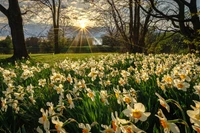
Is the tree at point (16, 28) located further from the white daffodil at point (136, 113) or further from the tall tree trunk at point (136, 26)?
the white daffodil at point (136, 113)

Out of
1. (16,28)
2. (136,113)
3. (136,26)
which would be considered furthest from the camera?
(136,26)

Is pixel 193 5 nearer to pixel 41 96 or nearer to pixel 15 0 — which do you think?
pixel 15 0

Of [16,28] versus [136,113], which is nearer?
[136,113]

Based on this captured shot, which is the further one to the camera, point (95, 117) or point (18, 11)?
point (18, 11)

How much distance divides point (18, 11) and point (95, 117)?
1173 centimetres

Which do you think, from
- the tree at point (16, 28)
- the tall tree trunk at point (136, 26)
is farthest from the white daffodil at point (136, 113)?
the tall tree trunk at point (136, 26)

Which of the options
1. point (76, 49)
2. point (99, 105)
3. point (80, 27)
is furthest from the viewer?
point (76, 49)

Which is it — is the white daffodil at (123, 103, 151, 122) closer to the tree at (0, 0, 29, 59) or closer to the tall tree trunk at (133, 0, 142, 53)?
the tree at (0, 0, 29, 59)

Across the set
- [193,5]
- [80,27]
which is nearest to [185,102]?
[193,5]

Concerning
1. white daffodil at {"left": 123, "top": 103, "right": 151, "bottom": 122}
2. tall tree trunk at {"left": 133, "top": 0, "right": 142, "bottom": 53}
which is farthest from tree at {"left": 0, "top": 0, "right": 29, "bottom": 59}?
white daffodil at {"left": 123, "top": 103, "right": 151, "bottom": 122}

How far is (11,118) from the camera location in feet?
8.93

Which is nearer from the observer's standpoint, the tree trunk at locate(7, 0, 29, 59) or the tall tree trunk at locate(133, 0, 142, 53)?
the tree trunk at locate(7, 0, 29, 59)

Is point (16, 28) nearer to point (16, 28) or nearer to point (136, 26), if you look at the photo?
point (16, 28)

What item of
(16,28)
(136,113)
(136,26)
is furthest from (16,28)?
(136,113)
